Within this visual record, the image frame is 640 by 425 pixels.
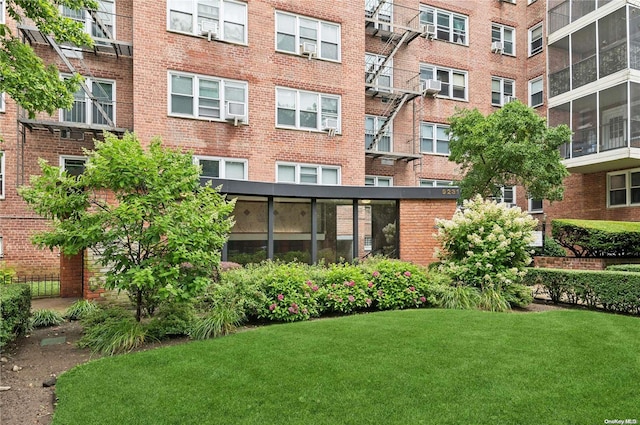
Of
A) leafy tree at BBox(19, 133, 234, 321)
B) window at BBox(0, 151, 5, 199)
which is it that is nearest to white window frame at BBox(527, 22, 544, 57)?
leafy tree at BBox(19, 133, 234, 321)

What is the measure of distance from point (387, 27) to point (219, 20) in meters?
8.84

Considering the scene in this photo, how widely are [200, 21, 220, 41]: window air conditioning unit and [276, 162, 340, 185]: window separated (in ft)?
18.6

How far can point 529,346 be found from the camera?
5.84 meters

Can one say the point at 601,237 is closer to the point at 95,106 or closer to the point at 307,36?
the point at 307,36

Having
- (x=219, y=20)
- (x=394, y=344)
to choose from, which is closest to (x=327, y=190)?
(x=394, y=344)

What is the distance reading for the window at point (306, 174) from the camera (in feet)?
57.7

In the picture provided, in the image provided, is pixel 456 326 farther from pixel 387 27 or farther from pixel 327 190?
pixel 387 27

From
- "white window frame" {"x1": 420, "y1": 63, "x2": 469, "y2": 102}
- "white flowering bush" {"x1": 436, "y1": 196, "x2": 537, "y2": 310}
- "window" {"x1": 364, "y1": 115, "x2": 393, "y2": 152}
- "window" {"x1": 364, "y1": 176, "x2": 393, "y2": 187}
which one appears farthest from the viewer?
"white window frame" {"x1": 420, "y1": 63, "x2": 469, "y2": 102}

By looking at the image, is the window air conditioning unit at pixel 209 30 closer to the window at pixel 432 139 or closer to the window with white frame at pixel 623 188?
the window at pixel 432 139

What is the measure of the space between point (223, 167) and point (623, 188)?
18.0 metres

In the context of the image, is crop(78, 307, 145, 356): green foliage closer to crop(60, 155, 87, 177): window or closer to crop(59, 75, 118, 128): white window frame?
crop(59, 75, 118, 128): white window frame

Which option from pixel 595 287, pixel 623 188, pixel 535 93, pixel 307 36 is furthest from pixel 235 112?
pixel 535 93

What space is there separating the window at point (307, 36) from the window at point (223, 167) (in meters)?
5.31

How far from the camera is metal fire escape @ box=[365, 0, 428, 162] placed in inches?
805
